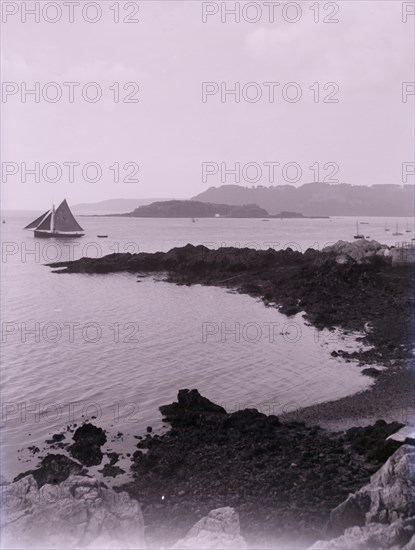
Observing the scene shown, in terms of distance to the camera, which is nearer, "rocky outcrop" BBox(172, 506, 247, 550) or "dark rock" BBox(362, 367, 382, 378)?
"rocky outcrop" BBox(172, 506, 247, 550)

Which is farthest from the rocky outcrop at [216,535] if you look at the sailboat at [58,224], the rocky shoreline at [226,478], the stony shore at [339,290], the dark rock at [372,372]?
the sailboat at [58,224]

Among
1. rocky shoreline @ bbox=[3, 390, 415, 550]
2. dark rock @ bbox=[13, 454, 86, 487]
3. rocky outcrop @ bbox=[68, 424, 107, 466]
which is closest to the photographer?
rocky shoreline @ bbox=[3, 390, 415, 550]

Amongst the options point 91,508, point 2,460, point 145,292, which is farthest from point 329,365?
point 145,292

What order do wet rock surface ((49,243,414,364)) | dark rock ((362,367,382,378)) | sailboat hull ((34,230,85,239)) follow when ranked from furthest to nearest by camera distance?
sailboat hull ((34,230,85,239))
wet rock surface ((49,243,414,364))
dark rock ((362,367,382,378))

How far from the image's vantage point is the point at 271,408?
39.3 ft

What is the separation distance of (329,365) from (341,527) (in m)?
9.13

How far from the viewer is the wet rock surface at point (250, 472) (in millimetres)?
7074

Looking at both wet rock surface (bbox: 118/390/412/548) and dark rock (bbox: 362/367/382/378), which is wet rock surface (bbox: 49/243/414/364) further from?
wet rock surface (bbox: 118/390/412/548)

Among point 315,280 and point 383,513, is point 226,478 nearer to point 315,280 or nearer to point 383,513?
point 383,513

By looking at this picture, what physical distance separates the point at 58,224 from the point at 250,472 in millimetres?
68851

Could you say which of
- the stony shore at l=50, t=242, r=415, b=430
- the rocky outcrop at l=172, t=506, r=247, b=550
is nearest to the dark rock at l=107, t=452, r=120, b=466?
the rocky outcrop at l=172, t=506, r=247, b=550

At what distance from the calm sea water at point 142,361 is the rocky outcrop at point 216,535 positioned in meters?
3.56

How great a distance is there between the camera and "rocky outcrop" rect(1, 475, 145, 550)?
5.91m

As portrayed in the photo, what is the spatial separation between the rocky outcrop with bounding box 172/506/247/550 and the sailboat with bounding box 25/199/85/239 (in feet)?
221
